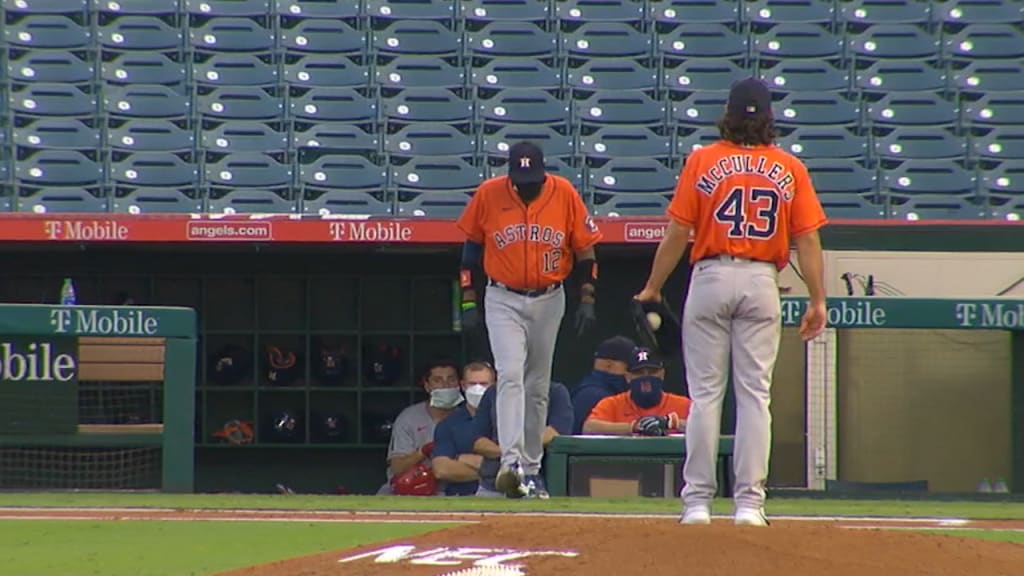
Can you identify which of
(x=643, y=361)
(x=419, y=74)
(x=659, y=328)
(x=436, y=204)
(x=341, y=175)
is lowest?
(x=643, y=361)

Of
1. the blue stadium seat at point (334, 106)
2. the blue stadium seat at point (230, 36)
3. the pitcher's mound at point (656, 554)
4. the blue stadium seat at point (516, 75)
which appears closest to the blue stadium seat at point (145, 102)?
the blue stadium seat at point (230, 36)

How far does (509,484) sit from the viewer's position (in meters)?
7.43

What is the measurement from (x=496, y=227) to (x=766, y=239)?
2162mm

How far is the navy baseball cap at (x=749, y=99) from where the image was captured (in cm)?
568

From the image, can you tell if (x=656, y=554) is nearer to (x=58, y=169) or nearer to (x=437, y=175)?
(x=437, y=175)

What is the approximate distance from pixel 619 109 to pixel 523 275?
610 centimetres

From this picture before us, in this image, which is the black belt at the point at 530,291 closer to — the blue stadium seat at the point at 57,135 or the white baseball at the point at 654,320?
the white baseball at the point at 654,320

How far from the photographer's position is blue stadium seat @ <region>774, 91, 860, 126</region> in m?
13.4

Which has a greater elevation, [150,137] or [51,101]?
[51,101]

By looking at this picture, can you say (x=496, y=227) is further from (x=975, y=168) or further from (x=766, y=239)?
(x=975, y=168)

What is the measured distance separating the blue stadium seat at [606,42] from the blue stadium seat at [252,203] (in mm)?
2875

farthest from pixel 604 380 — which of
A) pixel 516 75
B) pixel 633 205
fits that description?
pixel 516 75

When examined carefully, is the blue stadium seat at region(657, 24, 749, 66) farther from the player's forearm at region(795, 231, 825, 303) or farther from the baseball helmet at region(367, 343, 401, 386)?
the player's forearm at region(795, 231, 825, 303)

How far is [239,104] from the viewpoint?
13227 millimetres
